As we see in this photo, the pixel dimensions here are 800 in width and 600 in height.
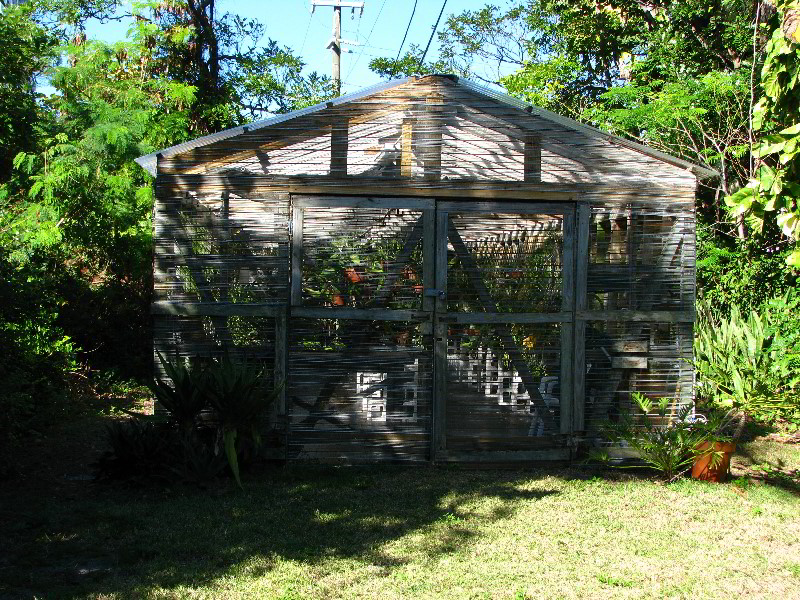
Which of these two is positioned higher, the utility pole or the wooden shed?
the utility pole

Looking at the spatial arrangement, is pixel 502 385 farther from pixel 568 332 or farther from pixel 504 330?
pixel 568 332

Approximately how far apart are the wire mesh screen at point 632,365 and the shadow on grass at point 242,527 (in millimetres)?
1036

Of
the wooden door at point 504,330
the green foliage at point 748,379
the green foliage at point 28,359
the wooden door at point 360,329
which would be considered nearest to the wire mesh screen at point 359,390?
the wooden door at point 360,329

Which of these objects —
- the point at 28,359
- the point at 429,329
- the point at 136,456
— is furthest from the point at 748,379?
the point at 28,359

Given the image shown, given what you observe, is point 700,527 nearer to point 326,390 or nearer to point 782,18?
point 326,390

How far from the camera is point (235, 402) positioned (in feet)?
20.4

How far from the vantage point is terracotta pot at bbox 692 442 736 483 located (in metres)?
6.45

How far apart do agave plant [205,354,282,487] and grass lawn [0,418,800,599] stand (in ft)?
1.10

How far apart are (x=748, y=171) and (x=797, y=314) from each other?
2.67 metres

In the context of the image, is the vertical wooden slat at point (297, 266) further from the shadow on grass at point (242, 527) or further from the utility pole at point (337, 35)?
the utility pole at point (337, 35)

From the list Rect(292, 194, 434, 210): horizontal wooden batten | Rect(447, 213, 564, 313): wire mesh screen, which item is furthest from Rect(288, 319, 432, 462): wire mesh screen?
Rect(292, 194, 434, 210): horizontal wooden batten

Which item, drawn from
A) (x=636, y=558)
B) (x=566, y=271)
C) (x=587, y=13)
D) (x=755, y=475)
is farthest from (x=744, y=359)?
(x=587, y=13)

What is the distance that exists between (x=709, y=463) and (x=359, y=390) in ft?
9.39

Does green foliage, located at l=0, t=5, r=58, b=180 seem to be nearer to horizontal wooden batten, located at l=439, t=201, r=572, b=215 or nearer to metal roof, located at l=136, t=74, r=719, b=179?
metal roof, located at l=136, t=74, r=719, b=179
